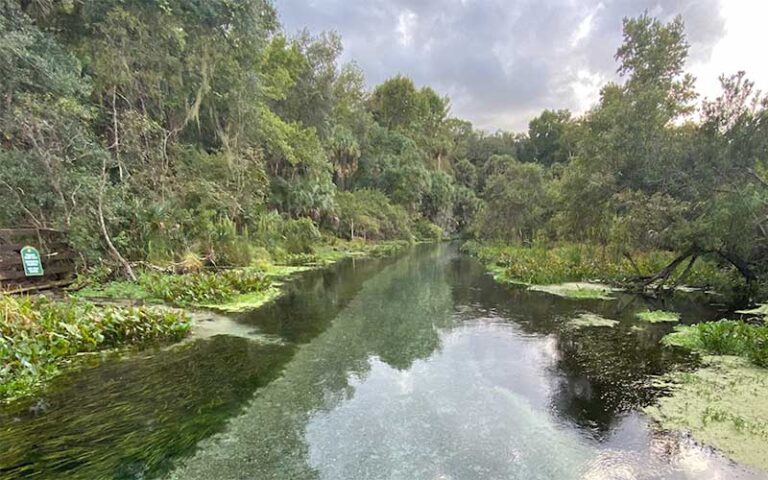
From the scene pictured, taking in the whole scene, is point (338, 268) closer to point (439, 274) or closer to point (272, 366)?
point (439, 274)

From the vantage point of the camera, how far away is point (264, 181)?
19.8 meters

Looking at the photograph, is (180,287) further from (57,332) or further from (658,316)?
(658,316)

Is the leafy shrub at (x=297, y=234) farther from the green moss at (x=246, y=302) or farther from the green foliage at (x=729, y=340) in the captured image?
the green foliage at (x=729, y=340)

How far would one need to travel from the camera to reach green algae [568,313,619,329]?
8828 millimetres

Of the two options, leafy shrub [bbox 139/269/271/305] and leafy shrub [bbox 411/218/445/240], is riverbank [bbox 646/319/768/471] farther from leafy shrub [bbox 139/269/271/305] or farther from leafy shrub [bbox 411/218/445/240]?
leafy shrub [bbox 411/218/445/240]

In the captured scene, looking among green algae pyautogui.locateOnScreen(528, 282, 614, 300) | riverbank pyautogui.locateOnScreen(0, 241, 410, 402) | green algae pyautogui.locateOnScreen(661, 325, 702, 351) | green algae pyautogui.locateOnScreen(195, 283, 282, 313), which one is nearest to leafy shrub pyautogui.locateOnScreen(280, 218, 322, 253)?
riverbank pyautogui.locateOnScreen(0, 241, 410, 402)

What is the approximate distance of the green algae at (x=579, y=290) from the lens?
39.7ft

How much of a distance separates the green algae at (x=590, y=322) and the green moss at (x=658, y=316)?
30.4 inches

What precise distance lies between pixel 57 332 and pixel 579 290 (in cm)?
1233

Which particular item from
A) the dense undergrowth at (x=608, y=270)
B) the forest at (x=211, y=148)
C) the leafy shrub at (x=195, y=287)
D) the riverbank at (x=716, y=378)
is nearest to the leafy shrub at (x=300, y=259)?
the forest at (x=211, y=148)

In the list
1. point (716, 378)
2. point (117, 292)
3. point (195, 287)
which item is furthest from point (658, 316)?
point (117, 292)

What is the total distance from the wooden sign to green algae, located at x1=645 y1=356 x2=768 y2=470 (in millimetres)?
10515

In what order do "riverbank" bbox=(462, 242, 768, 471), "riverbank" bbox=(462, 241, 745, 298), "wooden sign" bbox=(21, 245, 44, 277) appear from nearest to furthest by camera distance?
"riverbank" bbox=(462, 242, 768, 471) → "wooden sign" bbox=(21, 245, 44, 277) → "riverbank" bbox=(462, 241, 745, 298)

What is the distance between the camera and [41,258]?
898 cm
